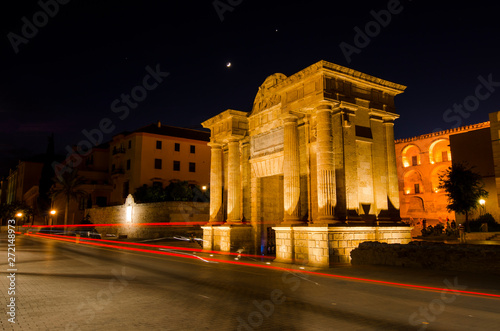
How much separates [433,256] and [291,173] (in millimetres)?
7422

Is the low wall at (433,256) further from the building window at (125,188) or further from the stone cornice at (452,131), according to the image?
the building window at (125,188)

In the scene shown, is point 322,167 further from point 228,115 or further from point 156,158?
point 156,158

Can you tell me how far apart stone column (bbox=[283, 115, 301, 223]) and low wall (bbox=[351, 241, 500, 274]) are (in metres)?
3.58

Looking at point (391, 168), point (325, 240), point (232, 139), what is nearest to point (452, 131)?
point (391, 168)

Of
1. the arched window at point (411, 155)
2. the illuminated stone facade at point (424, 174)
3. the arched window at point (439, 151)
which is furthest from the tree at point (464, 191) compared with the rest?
the arched window at point (411, 155)

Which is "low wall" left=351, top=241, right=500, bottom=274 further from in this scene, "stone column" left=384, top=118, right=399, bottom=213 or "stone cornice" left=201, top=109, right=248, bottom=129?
"stone cornice" left=201, top=109, right=248, bottom=129

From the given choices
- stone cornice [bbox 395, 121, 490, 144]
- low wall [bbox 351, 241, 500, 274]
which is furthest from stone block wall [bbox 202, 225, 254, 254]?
stone cornice [bbox 395, 121, 490, 144]

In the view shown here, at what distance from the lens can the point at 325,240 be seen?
15508 mm

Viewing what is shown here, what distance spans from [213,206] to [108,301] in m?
16.9

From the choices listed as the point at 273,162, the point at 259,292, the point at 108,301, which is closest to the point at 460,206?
the point at 273,162

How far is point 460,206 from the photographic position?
1350 inches

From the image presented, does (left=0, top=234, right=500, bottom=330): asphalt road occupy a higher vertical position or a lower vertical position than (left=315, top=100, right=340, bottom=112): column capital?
lower

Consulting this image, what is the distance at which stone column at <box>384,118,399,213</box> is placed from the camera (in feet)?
60.8

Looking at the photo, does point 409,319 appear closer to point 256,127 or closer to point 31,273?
point 31,273
